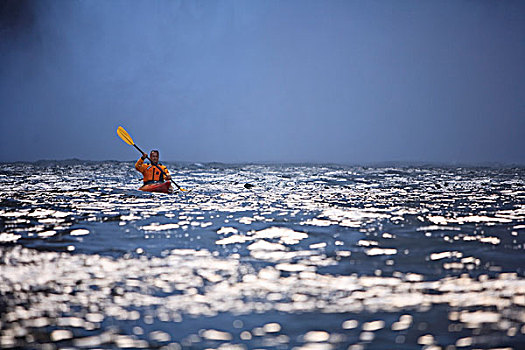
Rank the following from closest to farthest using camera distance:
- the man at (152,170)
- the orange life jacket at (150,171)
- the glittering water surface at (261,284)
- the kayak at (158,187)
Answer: the glittering water surface at (261,284) → the man at (152,170) → the orange life jacket at (150,171) → the kayak at (158,187)

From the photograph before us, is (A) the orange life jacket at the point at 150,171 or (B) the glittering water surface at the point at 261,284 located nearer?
(B) the glittering water surface at the point at 261,284

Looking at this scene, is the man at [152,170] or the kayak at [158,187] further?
the kayak at [158,187]

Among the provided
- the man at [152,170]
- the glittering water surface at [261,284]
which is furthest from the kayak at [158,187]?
the glittering water surface at [261,284]

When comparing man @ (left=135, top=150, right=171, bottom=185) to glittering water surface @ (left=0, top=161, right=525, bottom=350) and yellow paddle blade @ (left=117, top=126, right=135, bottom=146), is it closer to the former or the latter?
yellow paddle blade @ (left=117, top=126, right=135, bottom=146)

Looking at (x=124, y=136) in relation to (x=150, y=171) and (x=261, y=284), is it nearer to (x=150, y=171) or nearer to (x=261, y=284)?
(x=150, y=171)

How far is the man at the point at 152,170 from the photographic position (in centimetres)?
2177

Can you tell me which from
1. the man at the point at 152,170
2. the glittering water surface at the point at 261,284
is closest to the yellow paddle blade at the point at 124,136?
the man at the point at 152,170

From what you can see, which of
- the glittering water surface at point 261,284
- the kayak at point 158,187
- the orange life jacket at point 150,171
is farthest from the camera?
A: the kayak at point 158,187

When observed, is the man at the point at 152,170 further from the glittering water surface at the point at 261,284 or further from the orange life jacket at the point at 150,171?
the glittering water surface at the point at 261,284

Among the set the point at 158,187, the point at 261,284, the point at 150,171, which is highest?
the point at 150,171

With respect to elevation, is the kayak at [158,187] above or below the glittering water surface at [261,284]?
above

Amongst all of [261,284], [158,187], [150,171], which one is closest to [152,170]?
[150,171]

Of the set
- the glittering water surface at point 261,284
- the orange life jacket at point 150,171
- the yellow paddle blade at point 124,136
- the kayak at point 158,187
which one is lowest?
the glittering water surface at point 261,284

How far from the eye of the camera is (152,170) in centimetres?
2270
